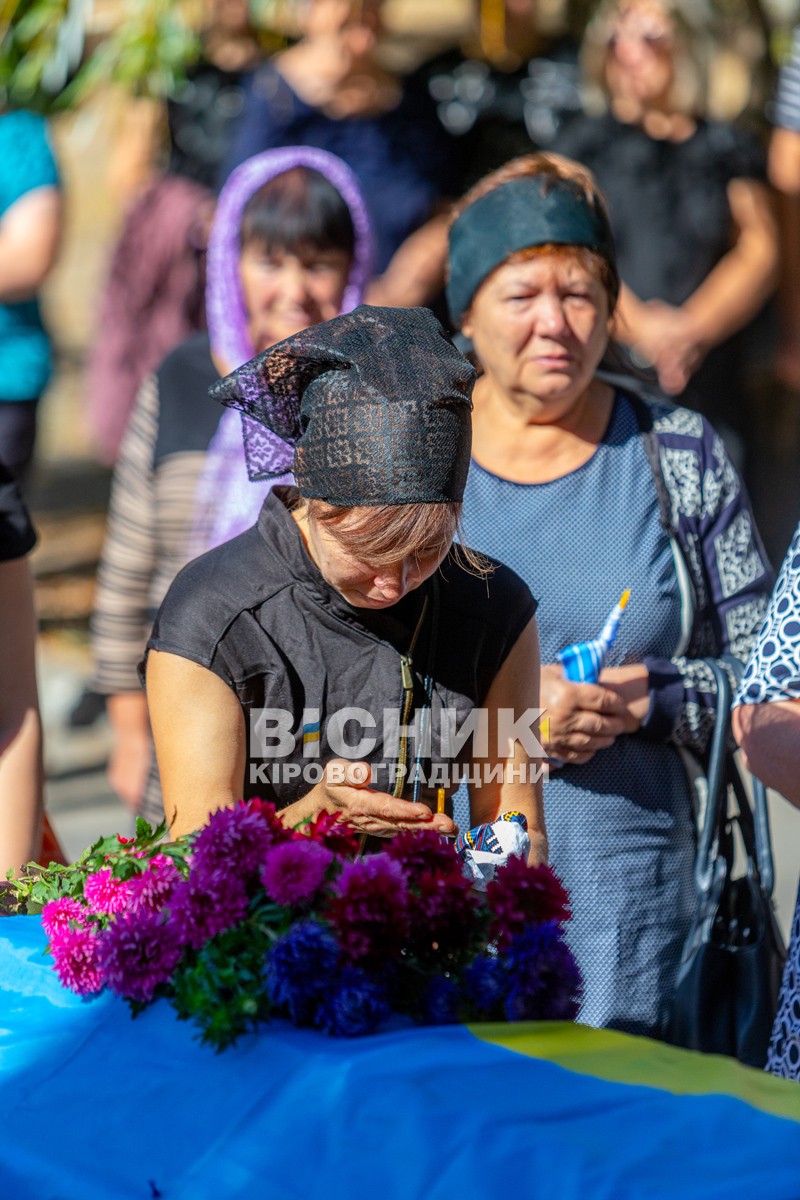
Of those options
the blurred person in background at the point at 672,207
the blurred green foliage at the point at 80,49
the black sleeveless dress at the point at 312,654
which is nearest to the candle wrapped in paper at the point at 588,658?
the black sleeveless dress at the point at 312,654

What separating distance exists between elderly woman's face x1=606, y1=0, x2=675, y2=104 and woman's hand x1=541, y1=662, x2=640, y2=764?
3.20m

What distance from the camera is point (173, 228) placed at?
6.12m

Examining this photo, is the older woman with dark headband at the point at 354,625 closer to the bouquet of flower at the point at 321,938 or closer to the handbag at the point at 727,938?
the bouquet of flower at the point at 321,938

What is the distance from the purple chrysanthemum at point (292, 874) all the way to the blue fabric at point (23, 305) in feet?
12.0

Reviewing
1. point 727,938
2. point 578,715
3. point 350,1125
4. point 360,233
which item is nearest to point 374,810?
point 350,1125

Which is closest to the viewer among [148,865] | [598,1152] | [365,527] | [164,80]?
[598,1152]

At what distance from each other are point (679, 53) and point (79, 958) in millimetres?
4824

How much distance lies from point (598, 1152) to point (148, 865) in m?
0.69

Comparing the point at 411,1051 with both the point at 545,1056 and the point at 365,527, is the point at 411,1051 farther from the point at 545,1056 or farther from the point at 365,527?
the point at 365,527

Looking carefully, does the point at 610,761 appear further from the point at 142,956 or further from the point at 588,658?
the point at 142,956

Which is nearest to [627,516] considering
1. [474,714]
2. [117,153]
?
[474,714]

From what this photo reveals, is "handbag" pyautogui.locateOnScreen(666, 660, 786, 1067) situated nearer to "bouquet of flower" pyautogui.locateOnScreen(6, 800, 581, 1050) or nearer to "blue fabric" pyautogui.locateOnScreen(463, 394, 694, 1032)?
"blue fabric" pyautogui.locateOnScreen(463, 394, 694, 1032)

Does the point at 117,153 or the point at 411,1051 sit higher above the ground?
the point at 117,153

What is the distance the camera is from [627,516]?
120 inches
